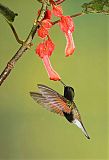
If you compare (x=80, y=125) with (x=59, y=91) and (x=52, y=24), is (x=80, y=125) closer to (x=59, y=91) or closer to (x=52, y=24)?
→ (x=59, y=91)

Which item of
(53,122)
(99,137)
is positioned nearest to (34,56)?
(53,122)

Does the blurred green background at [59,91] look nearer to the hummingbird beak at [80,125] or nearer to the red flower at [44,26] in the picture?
the hummingbird beak at [80,125]

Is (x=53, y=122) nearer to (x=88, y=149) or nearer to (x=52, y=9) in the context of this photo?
(x=88, y=149)

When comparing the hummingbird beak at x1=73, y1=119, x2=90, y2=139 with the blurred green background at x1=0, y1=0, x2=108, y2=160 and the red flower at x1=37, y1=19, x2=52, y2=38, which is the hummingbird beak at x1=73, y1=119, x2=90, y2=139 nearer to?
the blurred green background at x1=0, y1=0, x2=108, y2=160

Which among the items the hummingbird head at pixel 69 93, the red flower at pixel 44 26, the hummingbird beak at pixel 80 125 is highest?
the red flower at pixel 44 26

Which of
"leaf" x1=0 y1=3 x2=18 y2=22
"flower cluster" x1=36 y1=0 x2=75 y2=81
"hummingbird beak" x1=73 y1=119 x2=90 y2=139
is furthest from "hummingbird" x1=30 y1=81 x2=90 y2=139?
"leaf" x1=0 y1=3 x2=18 y2=22

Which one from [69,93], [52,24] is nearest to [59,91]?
[69,93]

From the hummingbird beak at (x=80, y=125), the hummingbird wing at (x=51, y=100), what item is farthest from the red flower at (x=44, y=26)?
the hummingbird beak at (x=80, y=125)

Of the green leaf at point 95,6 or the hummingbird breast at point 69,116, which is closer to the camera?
the green leaf at point 95,6
